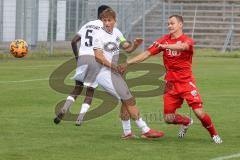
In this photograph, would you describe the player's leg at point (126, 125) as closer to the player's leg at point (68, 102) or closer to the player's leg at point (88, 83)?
the player's leg at point (88, 83)

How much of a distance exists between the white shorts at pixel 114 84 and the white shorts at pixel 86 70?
187cm

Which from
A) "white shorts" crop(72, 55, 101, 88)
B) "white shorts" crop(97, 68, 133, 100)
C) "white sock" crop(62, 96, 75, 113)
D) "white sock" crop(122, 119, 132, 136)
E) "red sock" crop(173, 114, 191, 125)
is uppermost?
"white shorts" crop(97, 68, 133, 100)

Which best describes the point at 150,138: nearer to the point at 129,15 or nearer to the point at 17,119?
the point at 17,119

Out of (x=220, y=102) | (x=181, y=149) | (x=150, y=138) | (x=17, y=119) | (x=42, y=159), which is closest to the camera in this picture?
(x=42, y=159)

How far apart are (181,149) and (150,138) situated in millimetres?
1116

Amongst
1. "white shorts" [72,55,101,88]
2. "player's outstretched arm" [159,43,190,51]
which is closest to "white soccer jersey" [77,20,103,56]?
"white shorts" [72,55,101,88]

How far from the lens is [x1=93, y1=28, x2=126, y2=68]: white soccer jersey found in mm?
11852

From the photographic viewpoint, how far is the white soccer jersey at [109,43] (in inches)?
467

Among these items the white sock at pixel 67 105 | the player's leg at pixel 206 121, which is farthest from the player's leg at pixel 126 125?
the white sock at pixel 67 105

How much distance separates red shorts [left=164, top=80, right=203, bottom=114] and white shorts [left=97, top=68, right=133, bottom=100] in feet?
1.74

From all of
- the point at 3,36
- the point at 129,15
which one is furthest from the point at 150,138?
the point at 129,15

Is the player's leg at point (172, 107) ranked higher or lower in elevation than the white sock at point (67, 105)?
higher

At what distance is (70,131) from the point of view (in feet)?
41.5

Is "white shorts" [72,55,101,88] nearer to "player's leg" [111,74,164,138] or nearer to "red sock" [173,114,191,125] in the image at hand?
"player's leg" [111,74,164,138]
